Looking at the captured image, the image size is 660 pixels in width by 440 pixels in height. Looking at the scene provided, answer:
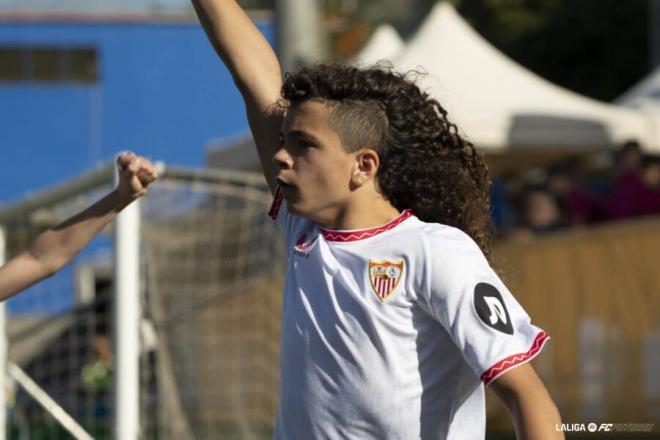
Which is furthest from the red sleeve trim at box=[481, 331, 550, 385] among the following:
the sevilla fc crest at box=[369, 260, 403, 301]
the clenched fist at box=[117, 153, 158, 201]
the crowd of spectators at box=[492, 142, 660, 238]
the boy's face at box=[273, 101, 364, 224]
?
the crowd of spectators at box=[492, 142, 660, 238]

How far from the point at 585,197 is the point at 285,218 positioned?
286 inches

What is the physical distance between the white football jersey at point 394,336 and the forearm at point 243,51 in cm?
55

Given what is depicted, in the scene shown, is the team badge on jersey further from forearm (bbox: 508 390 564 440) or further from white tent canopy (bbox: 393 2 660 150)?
white tent canopy (bbox: 393 2 660 150)

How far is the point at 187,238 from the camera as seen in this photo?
8922 millimetres

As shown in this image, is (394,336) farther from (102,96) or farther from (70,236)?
(102,96)

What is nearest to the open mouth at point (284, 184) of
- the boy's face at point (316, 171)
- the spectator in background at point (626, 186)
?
the boy's face at point (316, 171)

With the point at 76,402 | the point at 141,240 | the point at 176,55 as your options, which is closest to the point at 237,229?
the point at 76,402

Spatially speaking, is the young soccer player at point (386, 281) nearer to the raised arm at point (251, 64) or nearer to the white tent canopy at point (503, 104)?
the raised arm at point (251, 64)

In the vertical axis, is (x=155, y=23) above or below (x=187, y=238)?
above

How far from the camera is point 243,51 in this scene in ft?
11.6

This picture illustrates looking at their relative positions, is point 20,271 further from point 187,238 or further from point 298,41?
point 298,41

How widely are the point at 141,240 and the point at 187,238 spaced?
187cm

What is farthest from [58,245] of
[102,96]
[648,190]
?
[102,96]

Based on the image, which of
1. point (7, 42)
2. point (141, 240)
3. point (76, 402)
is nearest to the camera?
point (141, 240)
